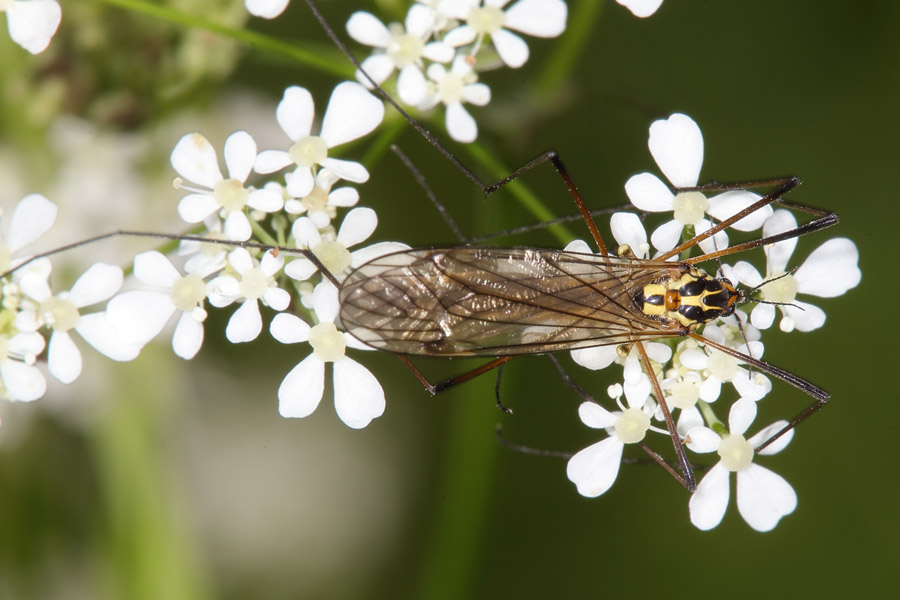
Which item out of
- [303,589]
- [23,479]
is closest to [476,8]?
[23,479]

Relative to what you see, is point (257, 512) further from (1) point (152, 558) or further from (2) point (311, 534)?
(1) point (152, 558)

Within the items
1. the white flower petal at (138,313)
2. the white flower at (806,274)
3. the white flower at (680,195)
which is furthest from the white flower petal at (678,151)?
the white flower petal at (138,313)

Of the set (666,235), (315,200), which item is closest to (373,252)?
(315,200)

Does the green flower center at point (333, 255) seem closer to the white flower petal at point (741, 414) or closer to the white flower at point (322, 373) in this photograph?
the white flower at point (322, 373)

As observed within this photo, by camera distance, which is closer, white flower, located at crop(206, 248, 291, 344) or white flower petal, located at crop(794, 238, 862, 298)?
white flower, located at crop(206, 248, 291, 344)

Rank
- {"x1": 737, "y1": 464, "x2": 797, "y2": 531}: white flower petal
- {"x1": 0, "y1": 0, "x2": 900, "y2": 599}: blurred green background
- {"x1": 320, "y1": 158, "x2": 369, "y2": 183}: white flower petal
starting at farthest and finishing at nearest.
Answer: {"x1": 0, "y1": 0, "x2": 900, "y2": 599}: blurred green background < {"x1": 737, "y1": 464, "x2": 797, "y2": 531}: white flower petal < {"x1": 320, "y1": 158, "x2": 369, "y2": 183}: white flower petal

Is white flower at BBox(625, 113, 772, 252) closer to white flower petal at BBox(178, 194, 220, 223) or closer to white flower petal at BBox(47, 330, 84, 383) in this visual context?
white flower petal at BBox(178, 194, 220, 223)

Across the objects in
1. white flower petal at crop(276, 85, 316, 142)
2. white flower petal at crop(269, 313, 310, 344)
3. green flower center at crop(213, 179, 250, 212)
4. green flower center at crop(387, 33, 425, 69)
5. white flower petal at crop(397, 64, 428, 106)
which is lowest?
white flower petal at crop(269, 313, 310, 344)

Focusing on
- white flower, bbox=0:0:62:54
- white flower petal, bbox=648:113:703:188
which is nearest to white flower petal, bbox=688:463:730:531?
white flower petal, bbox=648:113:703:188
